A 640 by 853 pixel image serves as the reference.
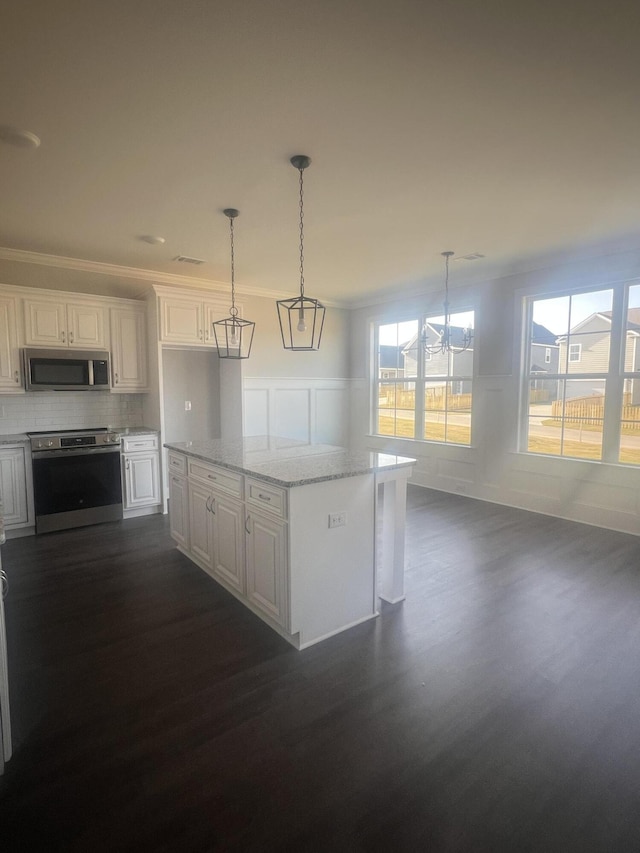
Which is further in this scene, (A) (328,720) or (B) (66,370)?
(B) (66,370)

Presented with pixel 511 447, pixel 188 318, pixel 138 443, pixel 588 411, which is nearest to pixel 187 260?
pixel 188 318

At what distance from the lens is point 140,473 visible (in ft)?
15.4

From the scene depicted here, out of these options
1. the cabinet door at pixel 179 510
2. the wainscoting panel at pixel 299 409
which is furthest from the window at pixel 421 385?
the cabinet door at pixel 179 510

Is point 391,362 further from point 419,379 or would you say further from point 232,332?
point 232,332

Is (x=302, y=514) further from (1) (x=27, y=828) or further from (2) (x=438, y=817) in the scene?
(1) (x=27, y=828)

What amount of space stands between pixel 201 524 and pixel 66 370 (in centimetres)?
237

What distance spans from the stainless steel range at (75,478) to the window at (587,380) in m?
4.57

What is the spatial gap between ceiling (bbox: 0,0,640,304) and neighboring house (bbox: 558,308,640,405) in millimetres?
862

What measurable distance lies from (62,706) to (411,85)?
3.21 metres

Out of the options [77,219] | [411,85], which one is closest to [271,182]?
[411,85]

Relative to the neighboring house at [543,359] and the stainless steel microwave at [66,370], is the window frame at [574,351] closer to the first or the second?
the neighboring house at [543,359]

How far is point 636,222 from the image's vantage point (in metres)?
3.62

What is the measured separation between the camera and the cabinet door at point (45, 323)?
13.7ft

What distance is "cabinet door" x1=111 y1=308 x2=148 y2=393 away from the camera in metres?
4.71
